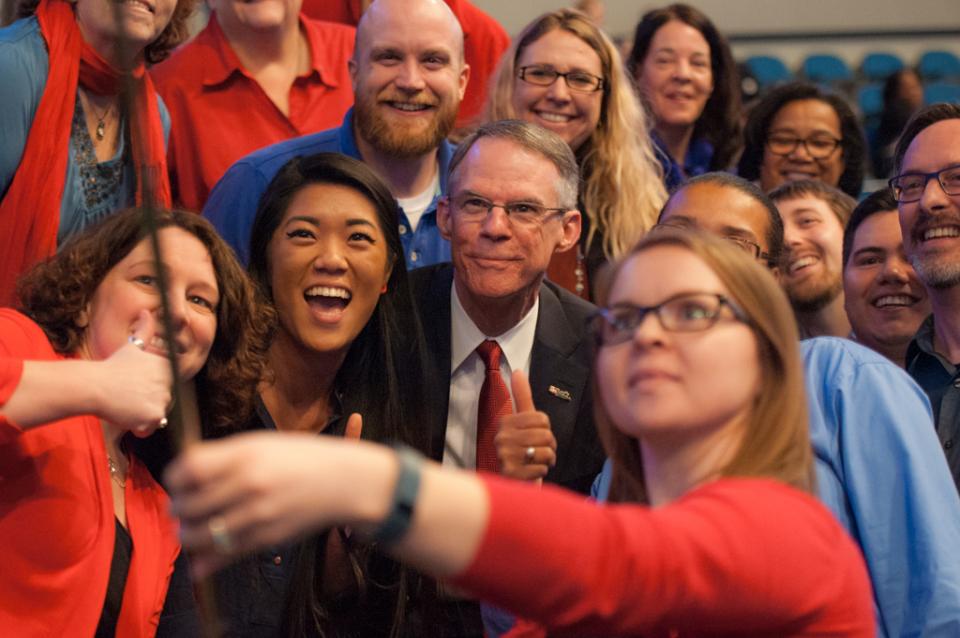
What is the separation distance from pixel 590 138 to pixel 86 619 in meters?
2.10

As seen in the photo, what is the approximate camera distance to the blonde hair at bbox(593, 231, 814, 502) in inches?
66.3

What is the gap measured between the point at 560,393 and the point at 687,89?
65.9 inches

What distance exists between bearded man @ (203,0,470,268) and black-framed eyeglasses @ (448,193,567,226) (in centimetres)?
46

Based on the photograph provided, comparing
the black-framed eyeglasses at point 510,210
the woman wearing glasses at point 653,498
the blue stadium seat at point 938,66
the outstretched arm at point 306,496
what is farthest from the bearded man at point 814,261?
the blue stadium seat at point 938,66

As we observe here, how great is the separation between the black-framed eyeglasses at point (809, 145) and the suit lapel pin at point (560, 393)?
1538mm

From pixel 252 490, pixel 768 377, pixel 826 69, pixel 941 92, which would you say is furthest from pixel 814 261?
pixel 826 69

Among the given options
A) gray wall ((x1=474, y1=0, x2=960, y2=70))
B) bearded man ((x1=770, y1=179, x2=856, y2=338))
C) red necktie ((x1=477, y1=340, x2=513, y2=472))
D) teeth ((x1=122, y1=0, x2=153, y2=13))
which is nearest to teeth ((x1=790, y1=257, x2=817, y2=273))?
bearded man ((x1=770, y1=179, x2=856, y2=338))

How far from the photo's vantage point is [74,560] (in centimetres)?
232

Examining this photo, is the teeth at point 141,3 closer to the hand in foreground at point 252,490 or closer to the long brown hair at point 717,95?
the long brown hair at point 717,95

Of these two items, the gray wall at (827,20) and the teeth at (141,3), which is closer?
the teeth at (141,3)

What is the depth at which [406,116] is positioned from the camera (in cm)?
363

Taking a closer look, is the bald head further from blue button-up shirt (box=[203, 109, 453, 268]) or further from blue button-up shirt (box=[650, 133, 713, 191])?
blue button-up shirt (box=[650, 133, 713, 191])

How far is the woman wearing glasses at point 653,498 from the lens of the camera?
1.28m

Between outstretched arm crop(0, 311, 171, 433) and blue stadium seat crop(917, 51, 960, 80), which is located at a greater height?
blue stadium seat crop(917, 51, 960, 80)
